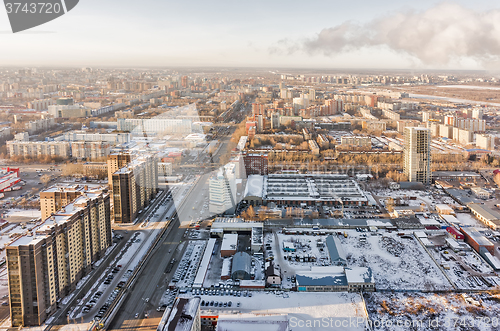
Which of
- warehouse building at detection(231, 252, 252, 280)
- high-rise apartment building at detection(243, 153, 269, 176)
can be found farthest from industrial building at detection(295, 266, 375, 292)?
high-rise apartment building at detection(243, 153, 269, 176)

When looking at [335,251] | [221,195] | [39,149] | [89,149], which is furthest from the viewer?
[39,149]

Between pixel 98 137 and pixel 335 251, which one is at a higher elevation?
pixel 98 137

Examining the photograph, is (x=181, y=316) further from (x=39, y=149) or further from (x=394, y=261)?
(x=39, y=149)

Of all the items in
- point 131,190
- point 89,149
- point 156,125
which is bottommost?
point 131,190

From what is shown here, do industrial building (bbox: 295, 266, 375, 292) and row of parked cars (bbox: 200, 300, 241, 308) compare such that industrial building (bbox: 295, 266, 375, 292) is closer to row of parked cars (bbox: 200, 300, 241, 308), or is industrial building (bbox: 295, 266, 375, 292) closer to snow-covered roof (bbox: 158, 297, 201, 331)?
row of parked cars (bbox: 200, 300, 241, 308)

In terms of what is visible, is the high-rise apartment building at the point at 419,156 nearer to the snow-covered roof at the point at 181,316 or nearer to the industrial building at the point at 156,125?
the industrial building at the point at 156,125

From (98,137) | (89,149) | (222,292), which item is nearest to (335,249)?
(222,292)
